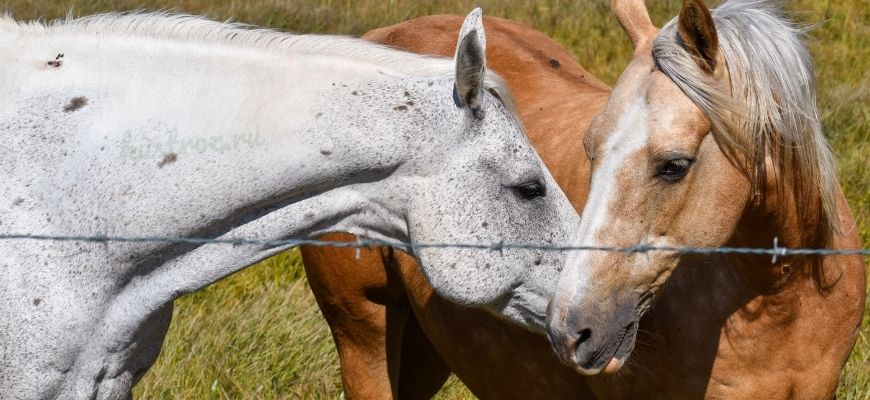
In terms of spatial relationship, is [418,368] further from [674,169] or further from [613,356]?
[674,169]

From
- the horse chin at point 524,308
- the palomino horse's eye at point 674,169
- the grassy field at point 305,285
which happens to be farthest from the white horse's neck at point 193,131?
the palomino horse's eye at point 674,169

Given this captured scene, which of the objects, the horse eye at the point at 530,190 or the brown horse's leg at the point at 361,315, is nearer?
the horse eye at the point at 530,190

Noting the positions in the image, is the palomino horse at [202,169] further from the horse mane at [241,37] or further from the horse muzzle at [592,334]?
the horse muzzle at [592,334]

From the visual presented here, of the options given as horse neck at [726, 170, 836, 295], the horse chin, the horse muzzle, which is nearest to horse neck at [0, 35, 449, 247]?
the horse chin

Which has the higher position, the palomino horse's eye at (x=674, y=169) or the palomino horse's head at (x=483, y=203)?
the palomino horse's eye at (x=674, y=169)

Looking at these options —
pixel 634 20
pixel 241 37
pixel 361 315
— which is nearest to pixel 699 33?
pixel 634 20

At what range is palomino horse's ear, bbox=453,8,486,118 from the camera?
2740 millimetres

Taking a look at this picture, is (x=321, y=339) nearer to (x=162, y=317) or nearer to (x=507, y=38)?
(x=507, y=38)

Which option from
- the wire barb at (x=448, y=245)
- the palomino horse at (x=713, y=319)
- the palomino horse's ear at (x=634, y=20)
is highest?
→ the palomino horse's ear at (x=634, y=20)

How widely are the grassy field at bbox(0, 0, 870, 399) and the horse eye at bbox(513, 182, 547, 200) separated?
812mm

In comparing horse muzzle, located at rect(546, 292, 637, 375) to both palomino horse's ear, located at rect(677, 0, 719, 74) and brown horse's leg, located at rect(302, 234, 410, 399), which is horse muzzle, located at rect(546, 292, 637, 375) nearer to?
palomino horse's ear, located at rect(677, 0, 719, 74)

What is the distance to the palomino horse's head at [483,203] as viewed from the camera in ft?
9.23

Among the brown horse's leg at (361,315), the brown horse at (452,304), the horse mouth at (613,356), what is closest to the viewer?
the horse mouth at (613,356)

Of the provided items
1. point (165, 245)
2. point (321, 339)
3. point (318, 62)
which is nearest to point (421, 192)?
point (318, 62)
